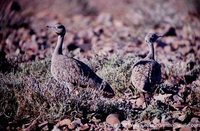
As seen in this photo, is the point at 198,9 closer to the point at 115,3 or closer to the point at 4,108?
the point at 115,3

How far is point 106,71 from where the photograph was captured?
22.1 feet

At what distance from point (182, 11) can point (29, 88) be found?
7657 mm

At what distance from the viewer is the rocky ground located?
5590 millimetres

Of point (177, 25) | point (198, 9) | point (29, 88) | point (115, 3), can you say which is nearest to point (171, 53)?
point (177, 25)

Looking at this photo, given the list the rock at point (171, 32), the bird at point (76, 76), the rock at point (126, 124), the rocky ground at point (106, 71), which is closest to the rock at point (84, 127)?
the rocky ground at point (106, 71)

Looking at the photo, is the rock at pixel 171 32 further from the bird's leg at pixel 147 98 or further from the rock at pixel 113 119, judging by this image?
A: the rock at pixel 113 119

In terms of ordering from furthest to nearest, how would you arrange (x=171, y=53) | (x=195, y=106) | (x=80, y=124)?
(x=171, y=53) → (x=195, y=106) → (x=80, y=124)

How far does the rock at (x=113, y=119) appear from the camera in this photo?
5574 millimetres

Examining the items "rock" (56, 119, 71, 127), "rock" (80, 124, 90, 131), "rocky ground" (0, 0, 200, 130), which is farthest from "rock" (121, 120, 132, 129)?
"rock" (56, 119, 71, 127)

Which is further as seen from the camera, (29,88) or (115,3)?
(115,3)

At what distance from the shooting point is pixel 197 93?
6152 millimetres

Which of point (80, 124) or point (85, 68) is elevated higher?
point (85, 68)

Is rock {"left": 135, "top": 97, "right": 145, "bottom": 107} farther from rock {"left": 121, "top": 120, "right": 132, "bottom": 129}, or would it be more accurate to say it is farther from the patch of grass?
rock {"left": 121, "top": 120, "right": 132, "bottom": 129}

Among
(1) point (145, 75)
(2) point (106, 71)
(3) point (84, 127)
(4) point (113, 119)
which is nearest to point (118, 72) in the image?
(2) point (106, 71)
